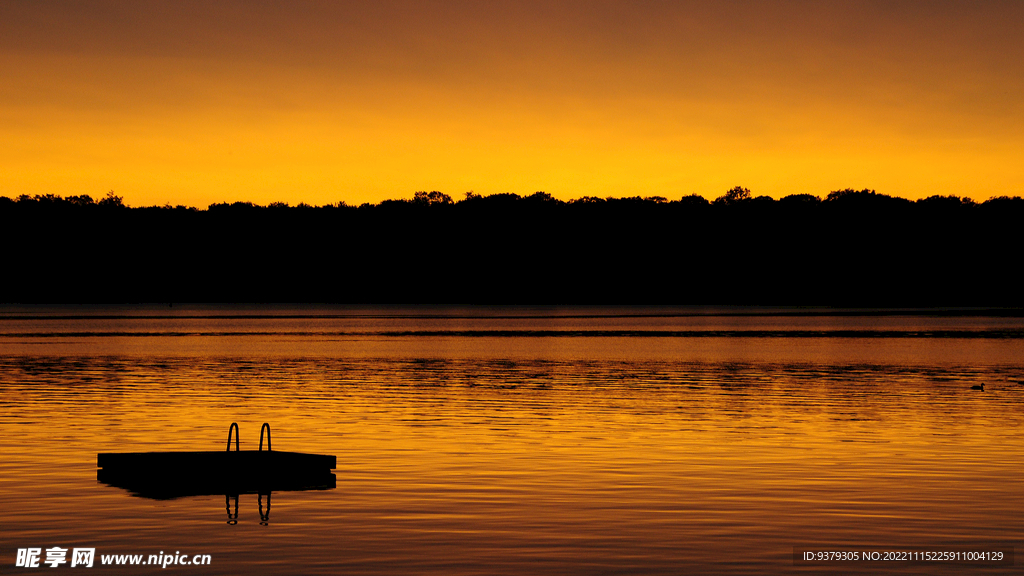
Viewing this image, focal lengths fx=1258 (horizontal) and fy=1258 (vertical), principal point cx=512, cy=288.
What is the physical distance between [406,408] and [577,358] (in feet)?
148

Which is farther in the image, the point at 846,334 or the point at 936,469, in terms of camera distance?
the point at 846,334

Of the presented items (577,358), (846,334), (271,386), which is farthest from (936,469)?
(846,334)

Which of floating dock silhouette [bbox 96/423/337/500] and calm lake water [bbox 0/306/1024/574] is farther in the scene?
floating dock silhouette [bbox 96/423/337/500]

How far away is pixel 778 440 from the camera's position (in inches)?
1540

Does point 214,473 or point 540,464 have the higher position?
point 214,473

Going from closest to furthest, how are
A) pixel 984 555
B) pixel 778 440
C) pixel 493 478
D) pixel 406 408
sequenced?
pixel 984 555
pixel 493 478
pixel 778 440
pixel 406 408

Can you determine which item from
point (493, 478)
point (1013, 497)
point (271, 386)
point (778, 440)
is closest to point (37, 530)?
point (493, 478)

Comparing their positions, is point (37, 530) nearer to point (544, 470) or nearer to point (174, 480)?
point (174, 480)

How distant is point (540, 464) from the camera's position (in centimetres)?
3334

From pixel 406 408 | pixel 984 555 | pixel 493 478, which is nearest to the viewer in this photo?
pixel 984 555

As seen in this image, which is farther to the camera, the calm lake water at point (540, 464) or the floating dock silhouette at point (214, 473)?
the floating dock silhouette at point (214, 473)

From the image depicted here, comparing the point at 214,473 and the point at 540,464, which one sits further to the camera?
the point at 540,464

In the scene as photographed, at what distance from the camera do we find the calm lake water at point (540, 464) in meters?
22.1

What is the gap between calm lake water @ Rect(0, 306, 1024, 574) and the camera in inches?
872
